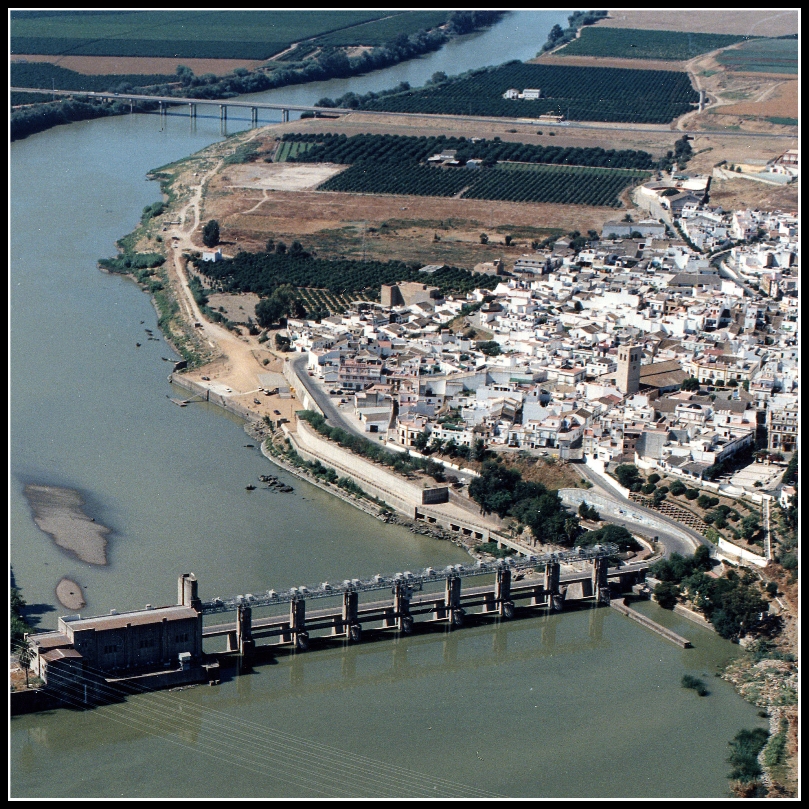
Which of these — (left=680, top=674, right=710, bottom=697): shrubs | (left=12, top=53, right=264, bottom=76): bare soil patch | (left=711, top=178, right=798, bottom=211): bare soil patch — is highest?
(left=12, top=53, right=264, bottom=76): bare soil patch

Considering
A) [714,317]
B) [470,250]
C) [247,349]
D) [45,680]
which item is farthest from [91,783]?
[470,250]

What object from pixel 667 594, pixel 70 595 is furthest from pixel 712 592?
pixel 70 595

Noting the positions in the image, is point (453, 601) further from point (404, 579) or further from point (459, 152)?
point (459, 152)

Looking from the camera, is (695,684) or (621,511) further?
(621,511)

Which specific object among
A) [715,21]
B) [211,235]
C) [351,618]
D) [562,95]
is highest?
[715,21]

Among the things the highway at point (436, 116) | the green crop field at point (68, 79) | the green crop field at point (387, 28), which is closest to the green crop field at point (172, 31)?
the green crop field at point (387, 28)

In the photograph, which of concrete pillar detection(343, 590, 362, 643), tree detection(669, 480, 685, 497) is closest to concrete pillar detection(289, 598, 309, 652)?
concrete pillar detection(343, 590, 362, 643)

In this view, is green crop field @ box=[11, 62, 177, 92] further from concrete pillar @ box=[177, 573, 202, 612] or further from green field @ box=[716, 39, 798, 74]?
concrete pillar @ box=[177, 573, 202, 612]
